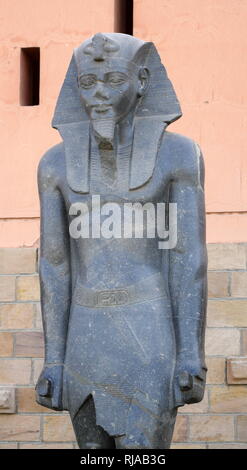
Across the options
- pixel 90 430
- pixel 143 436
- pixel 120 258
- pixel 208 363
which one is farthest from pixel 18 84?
pixel 143 436

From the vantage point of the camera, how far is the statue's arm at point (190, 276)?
190 inches

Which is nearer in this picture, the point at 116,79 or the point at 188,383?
the point at 188,383

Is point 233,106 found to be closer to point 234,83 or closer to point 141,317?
point 234,83

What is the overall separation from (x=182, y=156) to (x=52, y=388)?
1055 mm

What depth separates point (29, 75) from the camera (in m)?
8.33

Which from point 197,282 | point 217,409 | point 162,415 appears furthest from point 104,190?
point 217,409

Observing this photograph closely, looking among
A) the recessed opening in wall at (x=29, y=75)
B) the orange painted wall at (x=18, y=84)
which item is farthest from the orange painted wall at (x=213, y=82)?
the recessed opening in wall at (x=29, y=75)

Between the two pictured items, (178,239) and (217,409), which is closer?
(178,239)

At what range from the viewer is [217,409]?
7598 mm

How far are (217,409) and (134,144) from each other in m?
2.95

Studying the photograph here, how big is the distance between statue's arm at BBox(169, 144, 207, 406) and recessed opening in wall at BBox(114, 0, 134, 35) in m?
3.29

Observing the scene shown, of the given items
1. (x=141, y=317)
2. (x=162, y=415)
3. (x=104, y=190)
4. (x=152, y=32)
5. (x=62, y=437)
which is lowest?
(x=62, y=437)

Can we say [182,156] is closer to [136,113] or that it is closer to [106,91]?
[136,113]

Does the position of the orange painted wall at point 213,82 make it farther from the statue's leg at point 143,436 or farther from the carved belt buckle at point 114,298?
the statue's leg at point 143,436
